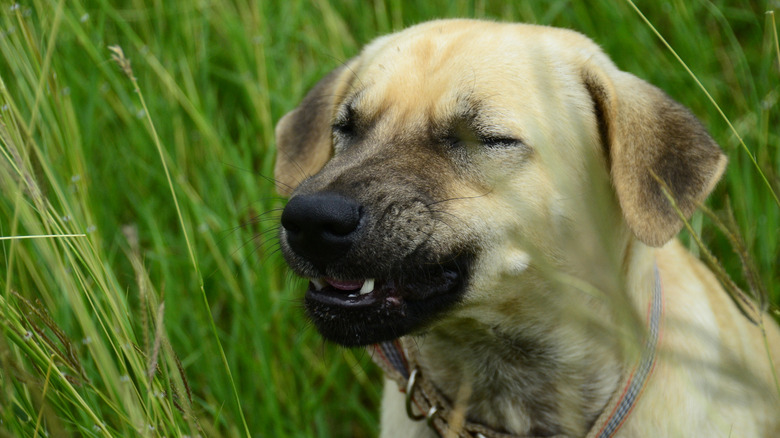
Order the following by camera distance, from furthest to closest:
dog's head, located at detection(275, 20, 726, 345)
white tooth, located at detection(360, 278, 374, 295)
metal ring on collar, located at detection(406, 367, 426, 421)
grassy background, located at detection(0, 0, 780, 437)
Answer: grassy background, located at detection(0, 0, 780, 437)
metal ring on collar, located at detection(406, 367, 426, 421)
white tooth, located at detection(360, 278, 374, 295)
dog's head, located at detection(275, 20, 726, 345)

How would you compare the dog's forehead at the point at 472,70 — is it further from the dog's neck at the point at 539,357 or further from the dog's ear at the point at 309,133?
the dog's neck at the point at 539,357

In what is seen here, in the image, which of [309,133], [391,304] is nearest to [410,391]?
[391,304]

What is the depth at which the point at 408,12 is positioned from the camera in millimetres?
4445

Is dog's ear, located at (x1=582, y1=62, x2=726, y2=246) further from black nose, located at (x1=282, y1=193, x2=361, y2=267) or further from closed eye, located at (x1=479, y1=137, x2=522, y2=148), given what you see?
black nose, located at (x1=282, y1=193, x2=361, y2=267)

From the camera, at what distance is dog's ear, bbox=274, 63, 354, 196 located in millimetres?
3270

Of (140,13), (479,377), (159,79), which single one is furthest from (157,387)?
(140,13)

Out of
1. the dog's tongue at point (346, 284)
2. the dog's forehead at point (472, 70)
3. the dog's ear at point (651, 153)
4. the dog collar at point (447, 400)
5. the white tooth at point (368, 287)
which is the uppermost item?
the dog's forehead at point (472, 70)

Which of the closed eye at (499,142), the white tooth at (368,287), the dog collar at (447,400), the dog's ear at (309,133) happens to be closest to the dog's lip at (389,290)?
the white tooth at (368,287)

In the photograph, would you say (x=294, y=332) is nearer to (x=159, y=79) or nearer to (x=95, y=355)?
(x=159, y=79)

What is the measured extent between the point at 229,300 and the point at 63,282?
1.85m

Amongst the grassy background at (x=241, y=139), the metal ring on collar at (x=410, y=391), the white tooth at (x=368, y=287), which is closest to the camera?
the white tooth at (x=368, y=287)

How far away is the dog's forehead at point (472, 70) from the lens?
2.53 m

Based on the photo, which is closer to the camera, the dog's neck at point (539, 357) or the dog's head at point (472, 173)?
the dog's head at point (472, 173)

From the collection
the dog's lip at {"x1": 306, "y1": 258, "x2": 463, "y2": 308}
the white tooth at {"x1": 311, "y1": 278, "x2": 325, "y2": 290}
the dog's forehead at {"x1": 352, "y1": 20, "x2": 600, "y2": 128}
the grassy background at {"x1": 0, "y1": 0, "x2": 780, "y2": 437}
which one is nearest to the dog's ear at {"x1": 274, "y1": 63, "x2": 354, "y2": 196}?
the grassy background at {"x1": 0, "y1": 0, "x2": 780, "y2": 437}
